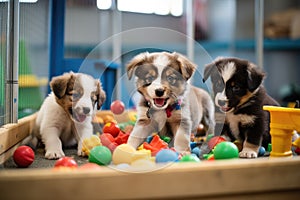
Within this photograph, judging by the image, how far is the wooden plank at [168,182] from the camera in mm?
784

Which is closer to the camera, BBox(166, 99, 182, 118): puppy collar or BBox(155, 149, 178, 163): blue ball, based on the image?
BBox(155, 149, 178, 163): blue ball

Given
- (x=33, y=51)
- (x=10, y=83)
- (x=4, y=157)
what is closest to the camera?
(x=4, y=157)

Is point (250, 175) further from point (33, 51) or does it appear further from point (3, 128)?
point (33, 51)

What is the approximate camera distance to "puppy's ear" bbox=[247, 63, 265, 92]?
4.70 ft

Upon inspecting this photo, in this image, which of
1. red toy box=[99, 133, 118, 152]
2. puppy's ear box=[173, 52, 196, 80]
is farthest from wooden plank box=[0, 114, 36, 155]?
puppy's ear box=[173, 52, 196, 80]

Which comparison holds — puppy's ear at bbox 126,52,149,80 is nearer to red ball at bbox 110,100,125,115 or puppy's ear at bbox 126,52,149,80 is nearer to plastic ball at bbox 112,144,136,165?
plastic ball at bbox 112,144,136,165

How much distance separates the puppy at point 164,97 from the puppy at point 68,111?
223 millimetres

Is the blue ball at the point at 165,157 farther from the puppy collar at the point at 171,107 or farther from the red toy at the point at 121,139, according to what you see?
the red toy at the point at 121,139

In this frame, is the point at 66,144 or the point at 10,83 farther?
the point at 66,144

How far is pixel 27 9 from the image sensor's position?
171 centimetres

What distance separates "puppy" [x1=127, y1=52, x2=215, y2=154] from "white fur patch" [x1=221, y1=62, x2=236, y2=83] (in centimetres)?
14

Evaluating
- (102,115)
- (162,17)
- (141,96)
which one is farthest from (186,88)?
(162,17)

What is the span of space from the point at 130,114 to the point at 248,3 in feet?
9.49

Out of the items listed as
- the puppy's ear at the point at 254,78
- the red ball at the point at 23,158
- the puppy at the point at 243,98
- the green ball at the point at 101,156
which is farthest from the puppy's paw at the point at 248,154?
the red ball at the point at 23,158
